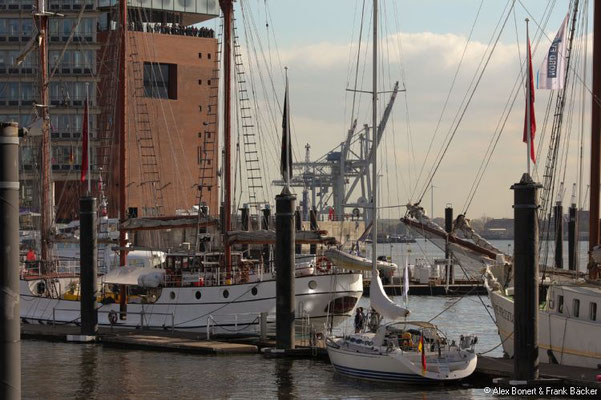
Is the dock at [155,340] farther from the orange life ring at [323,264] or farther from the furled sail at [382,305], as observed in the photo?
the orange life ring at [323,264]

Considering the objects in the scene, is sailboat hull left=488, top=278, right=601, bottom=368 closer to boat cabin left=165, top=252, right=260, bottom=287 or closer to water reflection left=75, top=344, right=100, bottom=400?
water reflection left=75, top=344, right=100, bottom=400

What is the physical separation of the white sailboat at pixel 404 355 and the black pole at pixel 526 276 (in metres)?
2.95

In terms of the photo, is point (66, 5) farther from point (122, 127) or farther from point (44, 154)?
point (122, 127)

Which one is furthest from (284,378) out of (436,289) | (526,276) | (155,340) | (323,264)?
(436,289)

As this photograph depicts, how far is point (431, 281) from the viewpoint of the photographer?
90.1m

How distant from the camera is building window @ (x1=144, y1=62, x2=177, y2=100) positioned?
118m

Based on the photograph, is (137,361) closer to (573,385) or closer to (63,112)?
(573,385)

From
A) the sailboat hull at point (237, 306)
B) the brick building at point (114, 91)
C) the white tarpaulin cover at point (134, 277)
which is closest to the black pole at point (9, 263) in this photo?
the sailboat hull at point (237, 306)

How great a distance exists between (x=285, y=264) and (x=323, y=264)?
1633 cm

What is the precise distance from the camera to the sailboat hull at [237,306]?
48969 millimetres

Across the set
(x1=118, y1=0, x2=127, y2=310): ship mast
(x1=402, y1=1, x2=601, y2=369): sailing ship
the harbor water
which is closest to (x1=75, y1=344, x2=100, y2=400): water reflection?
the harbor water

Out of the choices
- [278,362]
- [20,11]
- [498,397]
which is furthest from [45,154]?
[20,11]

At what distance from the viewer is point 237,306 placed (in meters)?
49.3

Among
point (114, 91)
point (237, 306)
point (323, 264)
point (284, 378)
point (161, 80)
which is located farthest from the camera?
point (161, 80)
